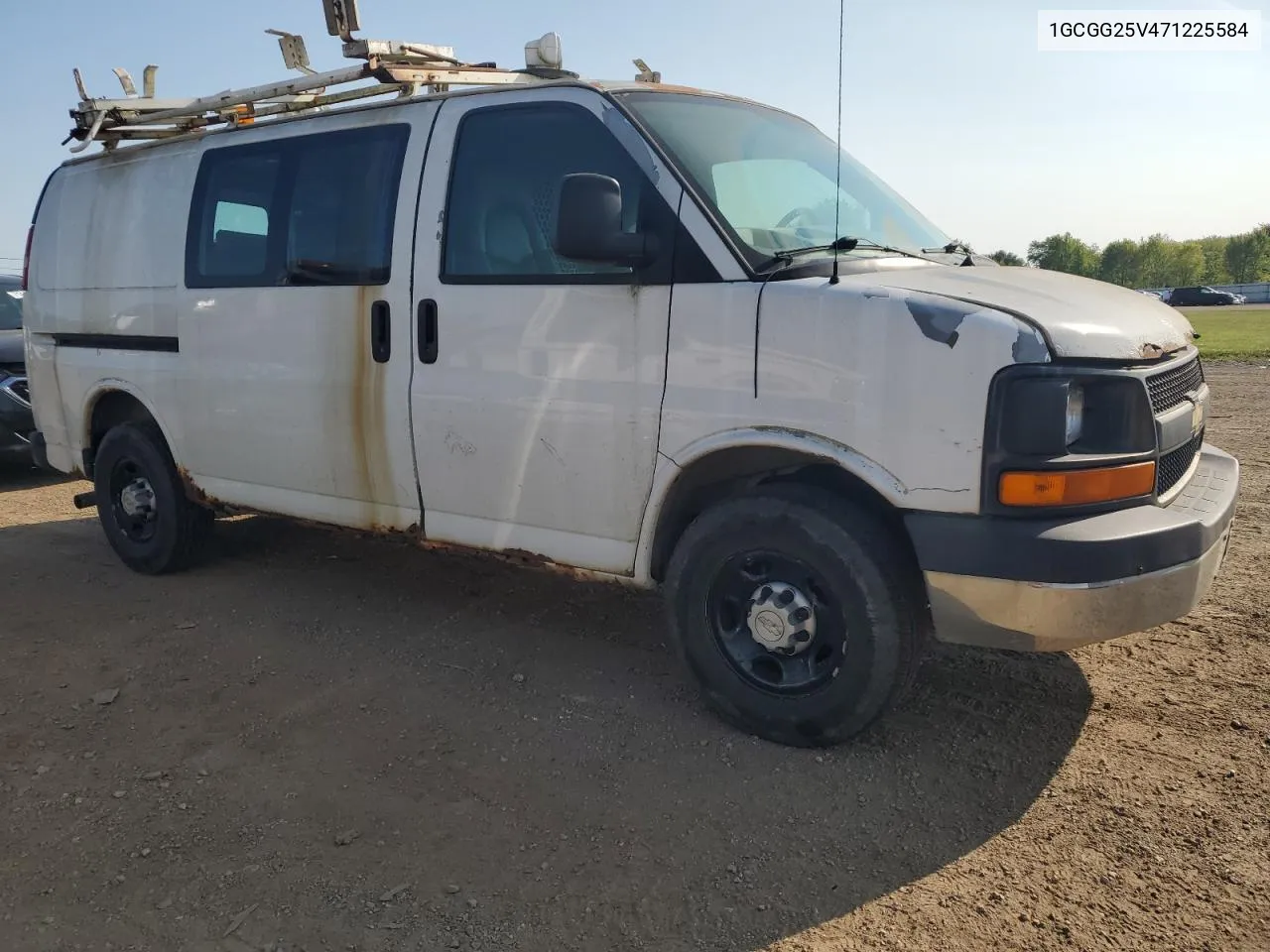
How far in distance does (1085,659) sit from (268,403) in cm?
374

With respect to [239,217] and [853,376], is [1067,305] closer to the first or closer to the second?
[853,376]

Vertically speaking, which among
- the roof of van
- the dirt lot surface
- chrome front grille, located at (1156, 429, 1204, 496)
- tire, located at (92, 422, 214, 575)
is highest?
the roof of van

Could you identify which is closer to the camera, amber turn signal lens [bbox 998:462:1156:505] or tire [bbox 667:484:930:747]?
amber turn signal lens [bbox 998:462:1156:505]

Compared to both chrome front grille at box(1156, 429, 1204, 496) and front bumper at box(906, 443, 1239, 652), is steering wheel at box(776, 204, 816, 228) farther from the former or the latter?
chrome front grille at box(1156, 429, 1204, 496)

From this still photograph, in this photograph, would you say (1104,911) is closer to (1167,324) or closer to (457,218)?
(1167,324)

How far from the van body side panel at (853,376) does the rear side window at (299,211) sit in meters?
1.56

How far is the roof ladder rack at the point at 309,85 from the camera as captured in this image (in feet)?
14.1

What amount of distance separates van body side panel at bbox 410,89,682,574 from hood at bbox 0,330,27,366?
5.83m

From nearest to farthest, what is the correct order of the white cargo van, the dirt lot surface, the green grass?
the dirt lot surface, the white cargo van, the green grass

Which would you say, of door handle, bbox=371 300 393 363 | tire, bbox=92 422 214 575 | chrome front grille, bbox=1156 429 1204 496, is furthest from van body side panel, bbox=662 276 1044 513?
tire, bbox=92 422 214 575

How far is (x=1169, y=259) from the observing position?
116m

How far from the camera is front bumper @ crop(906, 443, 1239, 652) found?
2.85 m

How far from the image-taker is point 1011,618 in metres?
2.95

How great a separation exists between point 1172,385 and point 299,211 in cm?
365
